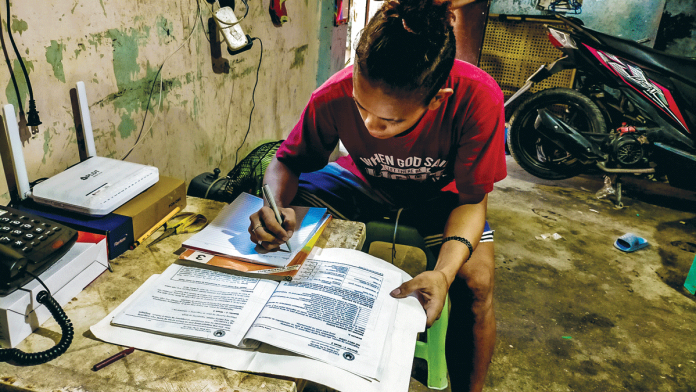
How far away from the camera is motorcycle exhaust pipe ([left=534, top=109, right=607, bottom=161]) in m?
2.84

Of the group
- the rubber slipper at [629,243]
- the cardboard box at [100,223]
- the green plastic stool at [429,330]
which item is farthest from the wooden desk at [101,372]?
the rubber slipper at [629,243]

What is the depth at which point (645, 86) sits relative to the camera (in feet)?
7.98

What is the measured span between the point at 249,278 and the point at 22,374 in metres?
0.36

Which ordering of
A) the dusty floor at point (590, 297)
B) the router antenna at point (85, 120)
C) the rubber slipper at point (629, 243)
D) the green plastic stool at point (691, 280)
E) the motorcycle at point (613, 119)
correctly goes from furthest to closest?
1. the motorcycle at point (613, 119)
2. the rubber slipper at point (629, 243)
3. the green plastic stool at point (691, 280)
4. the dusty floor at point (590, 297)
5. the router antenna at point (85, 120)

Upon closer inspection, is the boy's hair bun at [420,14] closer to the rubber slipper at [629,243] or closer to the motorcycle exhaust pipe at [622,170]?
the rubber slipper at [629,243]

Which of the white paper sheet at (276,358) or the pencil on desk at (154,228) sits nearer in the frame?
the white paper sheet at (276,358)

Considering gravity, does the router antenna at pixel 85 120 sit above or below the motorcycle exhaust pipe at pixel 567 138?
above

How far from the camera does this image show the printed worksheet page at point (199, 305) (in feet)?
2.19

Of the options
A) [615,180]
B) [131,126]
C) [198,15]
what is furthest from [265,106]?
[615,180]

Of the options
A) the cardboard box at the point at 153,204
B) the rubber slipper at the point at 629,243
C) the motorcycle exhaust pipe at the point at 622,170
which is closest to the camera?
the cardboard box at the point at 153,204

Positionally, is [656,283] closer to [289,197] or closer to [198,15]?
[289,197]

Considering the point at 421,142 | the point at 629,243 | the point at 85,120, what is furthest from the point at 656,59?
the point at 85,120

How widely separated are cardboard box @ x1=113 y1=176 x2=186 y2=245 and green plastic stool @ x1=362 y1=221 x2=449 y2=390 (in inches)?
22.6

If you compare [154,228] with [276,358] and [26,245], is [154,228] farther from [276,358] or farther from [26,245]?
[276,358]
